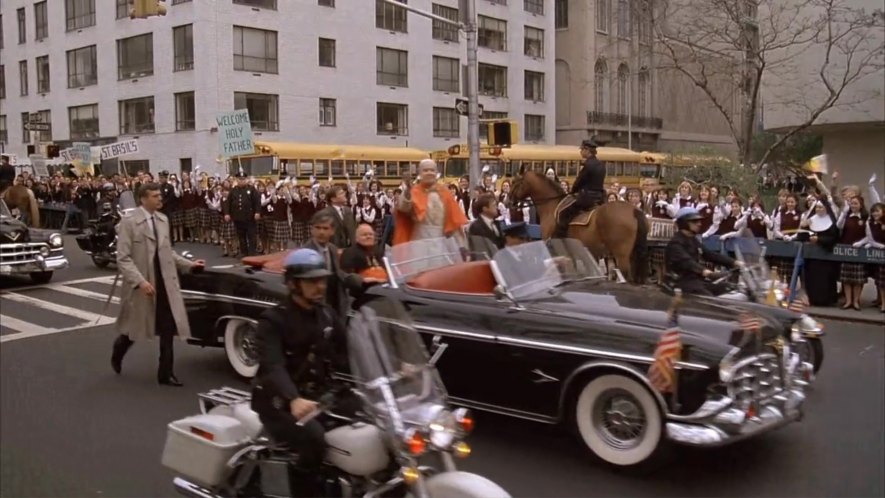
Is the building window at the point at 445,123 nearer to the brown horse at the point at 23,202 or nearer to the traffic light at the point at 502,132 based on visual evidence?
the traffic light at the point at 502,132

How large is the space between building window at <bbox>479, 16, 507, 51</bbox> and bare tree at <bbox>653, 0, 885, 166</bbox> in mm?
26164

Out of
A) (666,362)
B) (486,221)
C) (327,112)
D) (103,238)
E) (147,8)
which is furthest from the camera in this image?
(327,112)

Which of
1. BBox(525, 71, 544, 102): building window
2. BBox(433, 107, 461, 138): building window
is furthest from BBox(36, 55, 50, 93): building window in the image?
BBox(525, 71, 544, 102): building window

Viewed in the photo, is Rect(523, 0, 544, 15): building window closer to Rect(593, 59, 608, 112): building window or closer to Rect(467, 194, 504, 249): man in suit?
Rect(593, 59, 608, 112): building window

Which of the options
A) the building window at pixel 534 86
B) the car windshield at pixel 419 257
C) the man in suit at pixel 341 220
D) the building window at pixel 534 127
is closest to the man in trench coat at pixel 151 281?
the man in suit at pixel 341 220

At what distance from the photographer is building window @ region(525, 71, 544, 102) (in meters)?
50.7

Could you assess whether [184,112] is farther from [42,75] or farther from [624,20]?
[624,20]

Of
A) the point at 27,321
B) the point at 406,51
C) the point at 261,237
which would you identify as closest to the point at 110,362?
the point at 27,321

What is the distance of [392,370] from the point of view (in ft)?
12.0

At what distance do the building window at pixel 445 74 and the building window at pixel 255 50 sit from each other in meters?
10.4

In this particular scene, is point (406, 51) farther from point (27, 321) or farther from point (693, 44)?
point (27, 321)

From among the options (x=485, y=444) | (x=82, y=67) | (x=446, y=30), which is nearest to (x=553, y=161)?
(x=446, y=30)

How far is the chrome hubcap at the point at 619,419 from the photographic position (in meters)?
5.23

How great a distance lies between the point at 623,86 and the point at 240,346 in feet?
61.9
